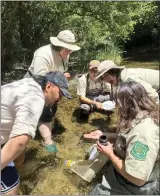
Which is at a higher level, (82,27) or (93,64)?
(82,27)

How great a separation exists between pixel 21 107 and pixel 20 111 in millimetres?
18

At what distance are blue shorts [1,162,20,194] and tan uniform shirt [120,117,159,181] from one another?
54 centimetres

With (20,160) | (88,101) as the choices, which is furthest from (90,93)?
(20,160)

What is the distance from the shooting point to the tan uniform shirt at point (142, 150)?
109cm

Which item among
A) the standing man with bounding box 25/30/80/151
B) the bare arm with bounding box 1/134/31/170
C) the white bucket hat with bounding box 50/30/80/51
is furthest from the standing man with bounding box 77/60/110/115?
the bare arm with bounding box 1/134/31/170

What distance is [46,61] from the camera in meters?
1.97

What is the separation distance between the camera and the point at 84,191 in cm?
163

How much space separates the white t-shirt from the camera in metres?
1.06

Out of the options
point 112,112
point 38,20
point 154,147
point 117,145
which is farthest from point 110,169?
point 38,20

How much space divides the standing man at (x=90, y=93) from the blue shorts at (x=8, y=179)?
1.32 m

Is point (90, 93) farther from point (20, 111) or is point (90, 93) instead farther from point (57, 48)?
point (20, 111)

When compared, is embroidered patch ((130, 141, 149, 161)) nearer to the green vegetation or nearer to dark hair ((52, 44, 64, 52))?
the green vegetation

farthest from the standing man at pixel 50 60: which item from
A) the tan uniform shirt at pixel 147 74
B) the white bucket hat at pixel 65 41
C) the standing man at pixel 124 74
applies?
the tan uniform shirt at pixel 147 74

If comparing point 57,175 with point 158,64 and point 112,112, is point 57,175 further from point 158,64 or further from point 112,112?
A: point 158,64
